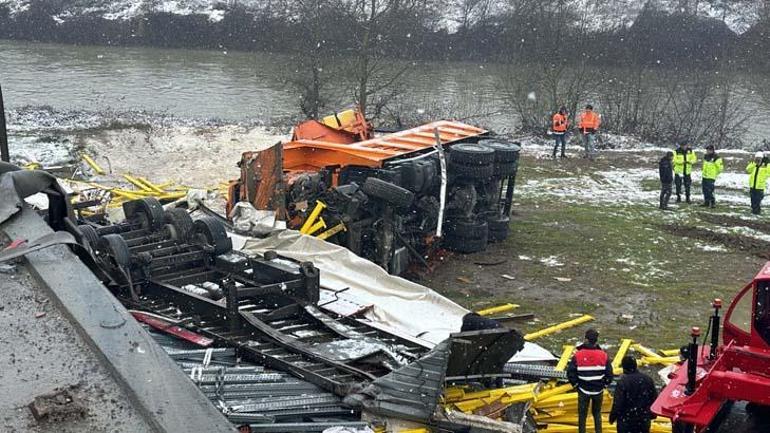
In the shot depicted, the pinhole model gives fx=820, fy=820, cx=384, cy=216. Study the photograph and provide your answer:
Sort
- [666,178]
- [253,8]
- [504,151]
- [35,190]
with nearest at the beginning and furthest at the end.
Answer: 1. [35,190]
2. [504,151]
3. [666,178]
4. [253,8]

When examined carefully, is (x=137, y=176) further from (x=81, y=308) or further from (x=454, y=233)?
(x=81, y=308)

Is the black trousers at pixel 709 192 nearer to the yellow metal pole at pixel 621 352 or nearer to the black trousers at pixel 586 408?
the yellow metal pole at pixel 621 352

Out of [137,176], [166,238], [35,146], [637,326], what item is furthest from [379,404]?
[35,146]

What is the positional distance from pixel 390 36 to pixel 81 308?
2204 centimetres

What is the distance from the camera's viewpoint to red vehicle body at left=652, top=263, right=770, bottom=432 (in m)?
5.37

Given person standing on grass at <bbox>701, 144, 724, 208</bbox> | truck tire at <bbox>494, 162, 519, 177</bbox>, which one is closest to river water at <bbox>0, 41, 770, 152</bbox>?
person standing on grass at <bbox>701, 144, 724, 208</bbox>

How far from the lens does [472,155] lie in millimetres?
11125

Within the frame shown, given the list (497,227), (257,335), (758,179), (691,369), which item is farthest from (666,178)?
(257,335)

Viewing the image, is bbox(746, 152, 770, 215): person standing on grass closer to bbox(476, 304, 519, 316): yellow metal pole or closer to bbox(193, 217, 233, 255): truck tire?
bbox(476, 304, 519, 316): yellow metal pole

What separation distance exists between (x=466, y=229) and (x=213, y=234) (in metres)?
4.42

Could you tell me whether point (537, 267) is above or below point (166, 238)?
below

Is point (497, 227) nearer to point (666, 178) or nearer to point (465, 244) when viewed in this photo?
point (465, 244)

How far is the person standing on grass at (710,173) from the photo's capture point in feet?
47.9

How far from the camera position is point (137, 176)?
53.5 ft
